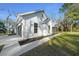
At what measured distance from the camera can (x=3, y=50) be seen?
285cm

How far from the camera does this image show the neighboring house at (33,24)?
2.91 metres

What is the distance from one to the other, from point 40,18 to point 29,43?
428 millimetres

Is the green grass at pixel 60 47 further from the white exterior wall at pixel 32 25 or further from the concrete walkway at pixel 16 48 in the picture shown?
the white exterior wall at pixel 32 25

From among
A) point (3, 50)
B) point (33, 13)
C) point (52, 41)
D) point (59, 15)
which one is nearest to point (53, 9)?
point (59, 15)

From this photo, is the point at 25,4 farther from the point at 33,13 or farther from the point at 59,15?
the point at 59,15

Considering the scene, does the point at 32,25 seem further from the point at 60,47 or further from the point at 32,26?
the point at 60,47

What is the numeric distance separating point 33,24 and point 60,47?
0.55 meters

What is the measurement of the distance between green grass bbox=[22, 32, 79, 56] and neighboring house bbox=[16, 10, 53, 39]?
0.18 metres

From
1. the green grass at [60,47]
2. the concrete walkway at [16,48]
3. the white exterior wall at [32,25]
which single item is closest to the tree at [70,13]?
the green grass at [60,47]

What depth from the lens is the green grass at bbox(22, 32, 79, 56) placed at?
287 cm

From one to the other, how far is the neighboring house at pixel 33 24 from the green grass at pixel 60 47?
176 millimetres

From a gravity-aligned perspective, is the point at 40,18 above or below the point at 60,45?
above

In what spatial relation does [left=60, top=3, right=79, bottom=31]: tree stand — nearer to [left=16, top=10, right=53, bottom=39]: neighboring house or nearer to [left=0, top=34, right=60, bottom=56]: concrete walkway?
[left=16, top=10, right=53, bottom=39]: neighboring house

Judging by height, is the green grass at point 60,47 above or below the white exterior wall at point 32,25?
below
